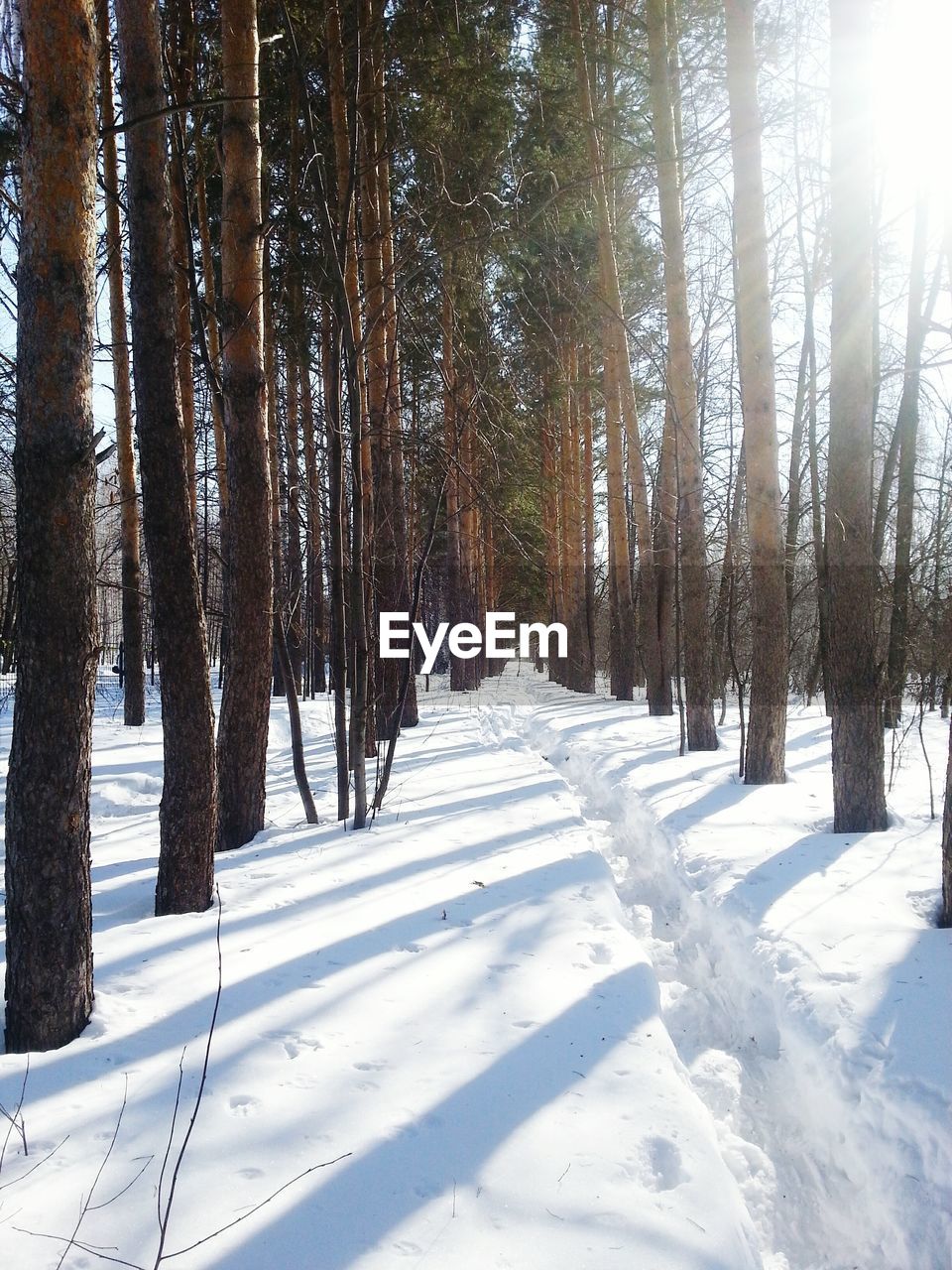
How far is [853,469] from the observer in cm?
506

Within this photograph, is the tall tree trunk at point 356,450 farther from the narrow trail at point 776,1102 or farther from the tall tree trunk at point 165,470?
the narrow trail at point 776,1102

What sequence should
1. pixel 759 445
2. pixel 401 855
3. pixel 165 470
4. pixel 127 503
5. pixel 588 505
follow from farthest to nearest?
pixel 588 505 → pixel 127 503 → pixel 759 445 → pixel 401 855 → pixel 165 470

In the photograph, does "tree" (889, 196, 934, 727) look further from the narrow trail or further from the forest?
the narrow trail

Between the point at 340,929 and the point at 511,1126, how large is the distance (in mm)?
1622

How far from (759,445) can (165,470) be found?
502 centimetres

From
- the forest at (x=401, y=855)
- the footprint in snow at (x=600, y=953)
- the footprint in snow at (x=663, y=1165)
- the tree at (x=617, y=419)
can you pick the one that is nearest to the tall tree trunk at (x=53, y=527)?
the forest at (x=401, y=855)

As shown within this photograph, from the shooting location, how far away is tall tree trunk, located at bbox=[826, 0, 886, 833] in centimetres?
496

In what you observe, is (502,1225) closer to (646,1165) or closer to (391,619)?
(646,1165)

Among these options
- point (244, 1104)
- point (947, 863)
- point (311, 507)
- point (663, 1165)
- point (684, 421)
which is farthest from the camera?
point (311, 507)

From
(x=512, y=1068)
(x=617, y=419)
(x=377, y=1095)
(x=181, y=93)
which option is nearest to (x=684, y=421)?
(x=617, y=419)

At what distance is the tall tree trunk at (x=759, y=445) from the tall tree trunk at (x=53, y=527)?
5379 mm

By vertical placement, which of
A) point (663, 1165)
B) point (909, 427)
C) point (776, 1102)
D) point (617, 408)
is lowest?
point (776, 1102)

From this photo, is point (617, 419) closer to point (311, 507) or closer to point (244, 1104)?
point (311, 507)

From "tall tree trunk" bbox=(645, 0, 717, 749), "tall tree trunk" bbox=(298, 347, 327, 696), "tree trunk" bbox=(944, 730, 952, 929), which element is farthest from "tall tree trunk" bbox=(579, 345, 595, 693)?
"tree trunk" bbox=(944, 730, 952, 929)
